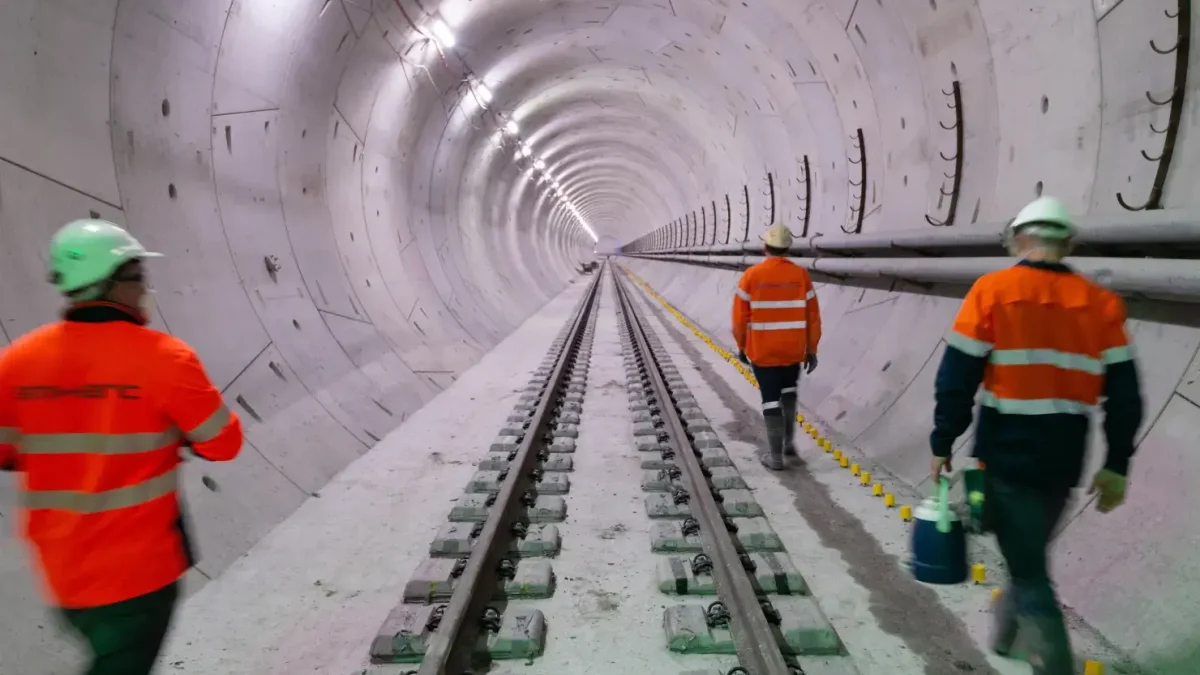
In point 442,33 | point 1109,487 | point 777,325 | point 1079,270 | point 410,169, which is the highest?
point 442,33

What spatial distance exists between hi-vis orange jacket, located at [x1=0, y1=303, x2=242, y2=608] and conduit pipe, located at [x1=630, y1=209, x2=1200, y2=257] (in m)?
3.87

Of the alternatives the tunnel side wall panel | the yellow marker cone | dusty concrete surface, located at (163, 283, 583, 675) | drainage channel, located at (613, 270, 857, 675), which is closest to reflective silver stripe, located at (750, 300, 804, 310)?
the tunnel side wall panel

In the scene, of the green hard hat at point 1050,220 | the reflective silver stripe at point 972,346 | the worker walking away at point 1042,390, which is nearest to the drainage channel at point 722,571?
the worker walking away at point 1042,390

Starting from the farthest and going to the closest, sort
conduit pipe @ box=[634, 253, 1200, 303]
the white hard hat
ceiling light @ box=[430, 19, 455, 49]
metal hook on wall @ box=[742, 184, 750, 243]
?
metal hook on wall @ box=[742, 184, 750, 243] → ceiling light @ box=[430, 19, 455, 49] → the white hard hat → conduit pipe @ box=[634, 253, 1200, 303]

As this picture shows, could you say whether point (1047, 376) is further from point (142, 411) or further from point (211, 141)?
point (211, 141)

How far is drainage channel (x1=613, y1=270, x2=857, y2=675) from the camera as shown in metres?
3.16

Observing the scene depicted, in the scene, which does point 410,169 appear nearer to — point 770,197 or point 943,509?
point 770,197

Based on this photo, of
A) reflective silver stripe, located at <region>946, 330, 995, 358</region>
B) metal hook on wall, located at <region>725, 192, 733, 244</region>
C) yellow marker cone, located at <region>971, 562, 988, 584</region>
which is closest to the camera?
reflective silver stripe, located at <region>946, 330, 995, 358</region>

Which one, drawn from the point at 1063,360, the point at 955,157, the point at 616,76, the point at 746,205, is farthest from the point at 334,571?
the point at 616,76

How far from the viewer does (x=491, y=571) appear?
3891 mm

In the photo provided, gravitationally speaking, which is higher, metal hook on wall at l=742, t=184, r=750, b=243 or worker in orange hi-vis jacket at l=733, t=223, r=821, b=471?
metal hook on wall at l=742, t=184, r=750, b=243

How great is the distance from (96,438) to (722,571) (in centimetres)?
275

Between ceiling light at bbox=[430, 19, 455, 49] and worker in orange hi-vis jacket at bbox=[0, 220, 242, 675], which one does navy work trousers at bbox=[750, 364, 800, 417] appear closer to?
worker in orange hi-vis jacket at bbox=[0, 220, 242, 675]

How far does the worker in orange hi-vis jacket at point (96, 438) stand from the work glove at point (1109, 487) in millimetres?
2987
